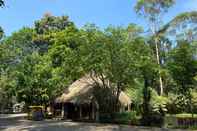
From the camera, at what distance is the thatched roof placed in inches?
1447

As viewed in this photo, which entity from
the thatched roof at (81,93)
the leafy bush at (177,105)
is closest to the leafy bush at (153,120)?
the leafy bush at (177,105)

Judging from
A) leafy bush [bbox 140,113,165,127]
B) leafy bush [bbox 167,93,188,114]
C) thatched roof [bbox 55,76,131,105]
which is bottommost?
leafy bush [bbox 140,113,165,127]

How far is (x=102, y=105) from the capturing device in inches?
1403

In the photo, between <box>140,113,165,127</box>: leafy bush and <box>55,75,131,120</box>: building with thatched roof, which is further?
<box>55,75,131,120</box>: building with thatched roof

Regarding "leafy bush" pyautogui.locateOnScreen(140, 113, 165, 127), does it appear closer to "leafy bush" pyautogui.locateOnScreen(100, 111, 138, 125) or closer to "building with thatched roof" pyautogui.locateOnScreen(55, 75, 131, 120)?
"leafy bush" pyautogui.locateOnScreen(100, 111, 138, 125)

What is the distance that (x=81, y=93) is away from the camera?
37.5 meters

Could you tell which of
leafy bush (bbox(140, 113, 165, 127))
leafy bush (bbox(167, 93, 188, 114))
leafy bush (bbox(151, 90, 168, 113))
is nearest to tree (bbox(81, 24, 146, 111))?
leafy bush (bbox(151, 90, 168, 113))

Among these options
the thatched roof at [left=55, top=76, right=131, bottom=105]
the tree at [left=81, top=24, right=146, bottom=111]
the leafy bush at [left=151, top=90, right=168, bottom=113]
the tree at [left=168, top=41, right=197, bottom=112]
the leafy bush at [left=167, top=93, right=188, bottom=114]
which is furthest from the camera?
the thatched roof at [left=55, top=76, right=131, bottom=105]

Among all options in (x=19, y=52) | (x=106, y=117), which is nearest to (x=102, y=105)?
(x=106, y=117)

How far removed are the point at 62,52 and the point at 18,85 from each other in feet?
32.4

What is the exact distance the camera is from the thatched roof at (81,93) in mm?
36750

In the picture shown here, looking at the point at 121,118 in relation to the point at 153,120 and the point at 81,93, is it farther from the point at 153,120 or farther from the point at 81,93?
the point at 81,93

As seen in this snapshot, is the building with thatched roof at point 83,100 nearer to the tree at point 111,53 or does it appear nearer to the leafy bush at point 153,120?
the tree at point 111,53

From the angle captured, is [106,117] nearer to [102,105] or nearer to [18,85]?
[102,105]
